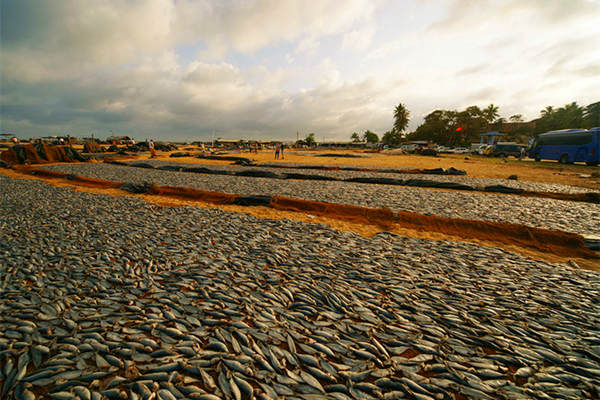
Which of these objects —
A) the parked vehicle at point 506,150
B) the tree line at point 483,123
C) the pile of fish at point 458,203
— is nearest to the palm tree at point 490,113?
the tree line at point 483,123

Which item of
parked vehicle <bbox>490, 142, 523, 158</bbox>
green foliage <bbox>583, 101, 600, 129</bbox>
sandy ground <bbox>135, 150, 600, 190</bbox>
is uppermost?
green foliage <bbox>583, 101, 600, 129</bbox>

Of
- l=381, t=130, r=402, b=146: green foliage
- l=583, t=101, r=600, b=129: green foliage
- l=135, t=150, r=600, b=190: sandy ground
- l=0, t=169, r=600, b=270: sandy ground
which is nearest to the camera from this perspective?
l=0, t=169, r=600, b=270: sandy ground

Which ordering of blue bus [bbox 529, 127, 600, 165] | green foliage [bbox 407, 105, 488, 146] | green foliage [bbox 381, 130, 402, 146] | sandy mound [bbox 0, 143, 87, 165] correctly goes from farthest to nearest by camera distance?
green foliage [bbox 381, 130, 402, 146]
green foliage [bbox 407, 105, 488, 146]
blue bus [bbox 529, 127, 600, 165]
sandy mound [bbox 0, 143, 87, 165]

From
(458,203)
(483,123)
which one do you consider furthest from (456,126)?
(458,203)

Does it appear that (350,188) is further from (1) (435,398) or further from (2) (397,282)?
(1) (435,398)

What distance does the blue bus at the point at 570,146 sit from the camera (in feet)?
77.5

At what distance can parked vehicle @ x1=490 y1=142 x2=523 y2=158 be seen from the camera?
39.5 meters

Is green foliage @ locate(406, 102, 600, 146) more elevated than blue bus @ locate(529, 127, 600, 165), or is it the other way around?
green foliage @ locate(406, 102, 600, 146)

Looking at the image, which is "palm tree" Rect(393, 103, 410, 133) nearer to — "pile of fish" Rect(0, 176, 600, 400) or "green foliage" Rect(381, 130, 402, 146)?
"green foliage" Rect(381, 130, 402, 146)

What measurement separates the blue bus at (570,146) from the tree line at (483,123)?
42.3 meters

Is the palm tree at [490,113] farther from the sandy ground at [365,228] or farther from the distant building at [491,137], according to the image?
the sandy ground at [365,228]

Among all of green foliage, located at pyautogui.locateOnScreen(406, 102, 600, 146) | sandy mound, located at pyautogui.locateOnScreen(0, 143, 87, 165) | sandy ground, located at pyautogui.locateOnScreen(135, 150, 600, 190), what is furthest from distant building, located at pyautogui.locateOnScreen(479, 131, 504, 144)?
sandy mound, located at pyautogui.locateOnScreen(0, 143, 87, 165)

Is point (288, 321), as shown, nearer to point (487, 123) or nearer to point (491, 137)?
point (491, 137)

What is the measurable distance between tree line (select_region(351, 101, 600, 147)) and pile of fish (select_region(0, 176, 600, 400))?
81678 mm
